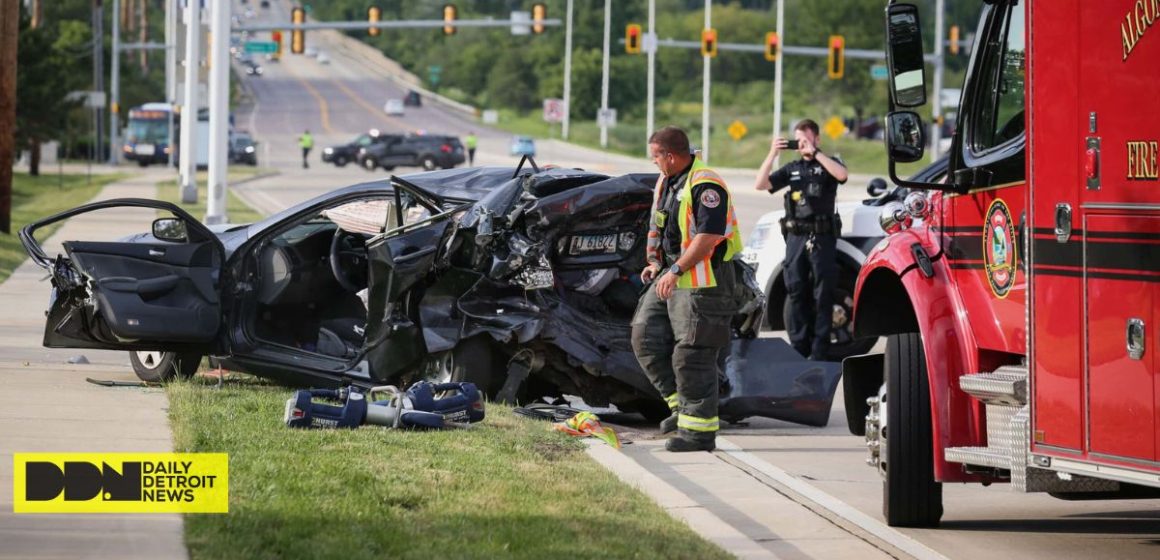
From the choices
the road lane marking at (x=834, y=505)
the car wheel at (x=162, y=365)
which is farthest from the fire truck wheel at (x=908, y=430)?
the car wheel at (x=162, y=365)

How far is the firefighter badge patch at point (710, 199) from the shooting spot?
31.0 feet

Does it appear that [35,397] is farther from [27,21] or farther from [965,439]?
[27,21]

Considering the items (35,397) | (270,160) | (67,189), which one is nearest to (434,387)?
(35,397)

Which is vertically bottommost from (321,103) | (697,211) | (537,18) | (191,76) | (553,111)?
(697,211)

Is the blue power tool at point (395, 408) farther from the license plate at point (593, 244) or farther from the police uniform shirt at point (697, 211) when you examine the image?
the police uniform shirt at point (697, 211)

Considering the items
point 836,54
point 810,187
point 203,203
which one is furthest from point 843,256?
point 836,54

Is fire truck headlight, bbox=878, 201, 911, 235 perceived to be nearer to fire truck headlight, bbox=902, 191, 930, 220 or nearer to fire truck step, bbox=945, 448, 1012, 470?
fire truck headlight, bbox=902, 191, 930, 220

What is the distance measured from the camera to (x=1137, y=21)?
595 cm

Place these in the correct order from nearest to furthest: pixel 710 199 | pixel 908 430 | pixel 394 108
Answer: pixel 908 430 < pixel 710 199 < pixel 394 108

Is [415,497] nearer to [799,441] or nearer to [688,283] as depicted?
[688,283]

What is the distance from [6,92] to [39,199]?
1759cm

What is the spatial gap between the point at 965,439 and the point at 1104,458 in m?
1.07

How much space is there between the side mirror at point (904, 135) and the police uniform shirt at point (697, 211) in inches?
95.7

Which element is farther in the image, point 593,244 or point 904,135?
point 593,244
